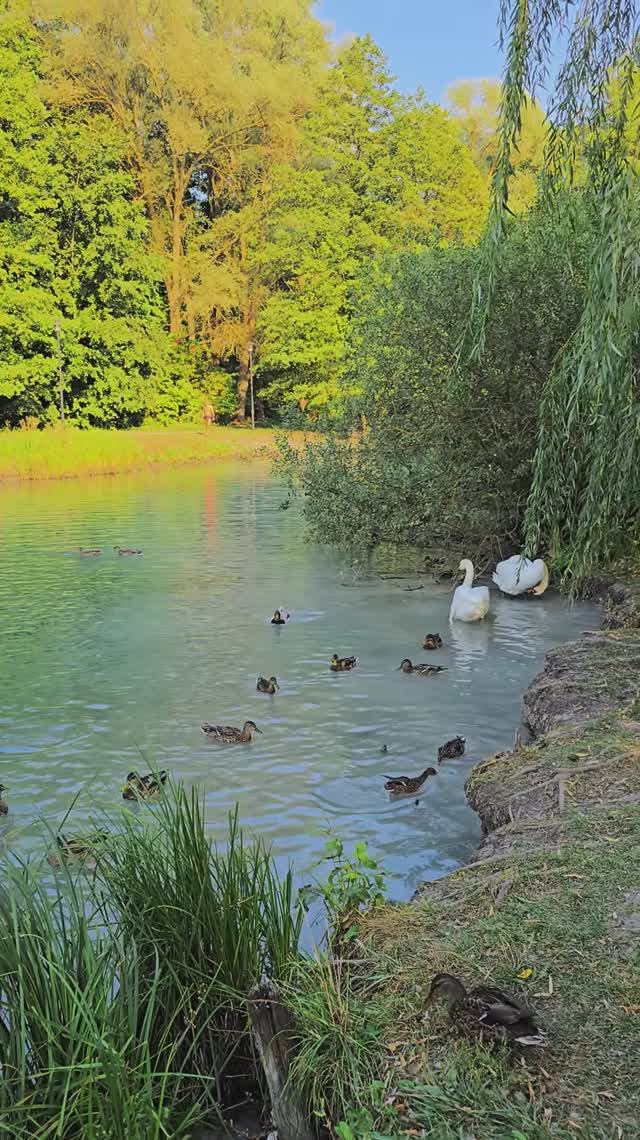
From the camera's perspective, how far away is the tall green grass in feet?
9.42

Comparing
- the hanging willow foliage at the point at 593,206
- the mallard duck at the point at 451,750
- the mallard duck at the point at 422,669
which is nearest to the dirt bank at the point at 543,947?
the mallard duck at the point at 451,750

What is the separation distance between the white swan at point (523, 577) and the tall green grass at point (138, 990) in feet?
30.7

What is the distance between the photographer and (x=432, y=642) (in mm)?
10695

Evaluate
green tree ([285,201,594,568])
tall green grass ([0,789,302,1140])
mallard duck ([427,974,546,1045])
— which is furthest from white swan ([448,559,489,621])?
mallard duck ([427,974,546,1045])

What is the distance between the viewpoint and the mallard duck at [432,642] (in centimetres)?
1070

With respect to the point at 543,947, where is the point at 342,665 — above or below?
below

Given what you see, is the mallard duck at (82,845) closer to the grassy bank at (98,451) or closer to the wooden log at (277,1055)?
the wooden log at (277,1055)

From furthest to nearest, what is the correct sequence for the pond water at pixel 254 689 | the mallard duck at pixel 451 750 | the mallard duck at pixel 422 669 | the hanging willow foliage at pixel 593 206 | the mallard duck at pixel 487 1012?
the mallard duck at pixel 422 669
the mallard duck at pixel 451 750
the pond water at pixel 254 689
the hanging willow foliage at pixel 593 206
the mallard duck at pixel 487 1012

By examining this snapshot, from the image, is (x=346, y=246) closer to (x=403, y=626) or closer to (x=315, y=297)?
(x=315, y=297)

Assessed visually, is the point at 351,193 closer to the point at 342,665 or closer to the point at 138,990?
the point at 342,665

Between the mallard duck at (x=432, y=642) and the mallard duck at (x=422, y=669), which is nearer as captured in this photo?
the mallard duck at (x=422, y=669)

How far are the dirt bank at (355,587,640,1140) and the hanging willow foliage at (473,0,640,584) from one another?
185 centimetres

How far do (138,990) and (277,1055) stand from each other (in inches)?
22.0

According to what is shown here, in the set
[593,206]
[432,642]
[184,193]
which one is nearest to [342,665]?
[432,642]
